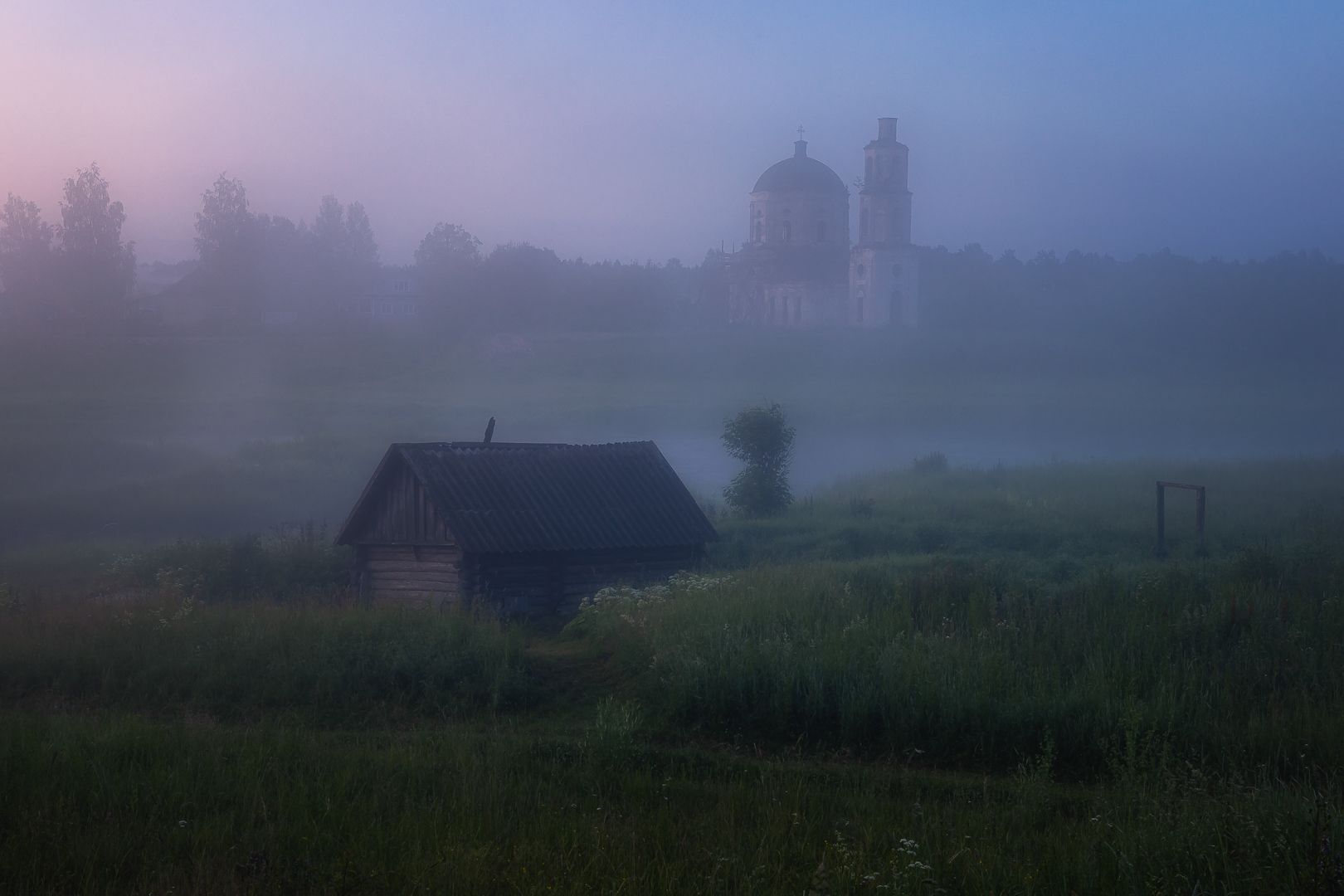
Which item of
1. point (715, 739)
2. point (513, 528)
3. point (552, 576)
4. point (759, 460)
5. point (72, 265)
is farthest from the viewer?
point (72, 265)

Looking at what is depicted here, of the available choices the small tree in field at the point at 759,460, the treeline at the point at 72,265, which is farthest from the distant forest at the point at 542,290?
the small tree in field at the point at 759,460

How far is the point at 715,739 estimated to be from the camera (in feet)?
33.4

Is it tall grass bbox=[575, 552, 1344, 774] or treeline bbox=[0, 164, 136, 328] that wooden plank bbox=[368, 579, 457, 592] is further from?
treeline bbox=[0, 164, 136, 328]

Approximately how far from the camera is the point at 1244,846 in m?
6.11

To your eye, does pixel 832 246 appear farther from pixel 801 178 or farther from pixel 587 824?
pixel 587 824

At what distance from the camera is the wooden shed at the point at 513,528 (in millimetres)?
19922

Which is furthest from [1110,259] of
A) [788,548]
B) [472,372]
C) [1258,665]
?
[1258,665]

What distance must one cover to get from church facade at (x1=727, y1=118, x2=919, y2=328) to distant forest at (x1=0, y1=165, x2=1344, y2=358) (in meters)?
6.70

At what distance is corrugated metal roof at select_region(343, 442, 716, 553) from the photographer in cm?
1998

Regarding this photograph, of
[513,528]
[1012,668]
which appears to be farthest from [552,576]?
[1012,668]

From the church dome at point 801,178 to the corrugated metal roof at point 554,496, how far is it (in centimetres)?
7877

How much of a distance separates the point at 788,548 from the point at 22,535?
2400cm

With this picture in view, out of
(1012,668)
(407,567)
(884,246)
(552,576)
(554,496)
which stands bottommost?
(1012,668)

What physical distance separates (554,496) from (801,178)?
268 ft
